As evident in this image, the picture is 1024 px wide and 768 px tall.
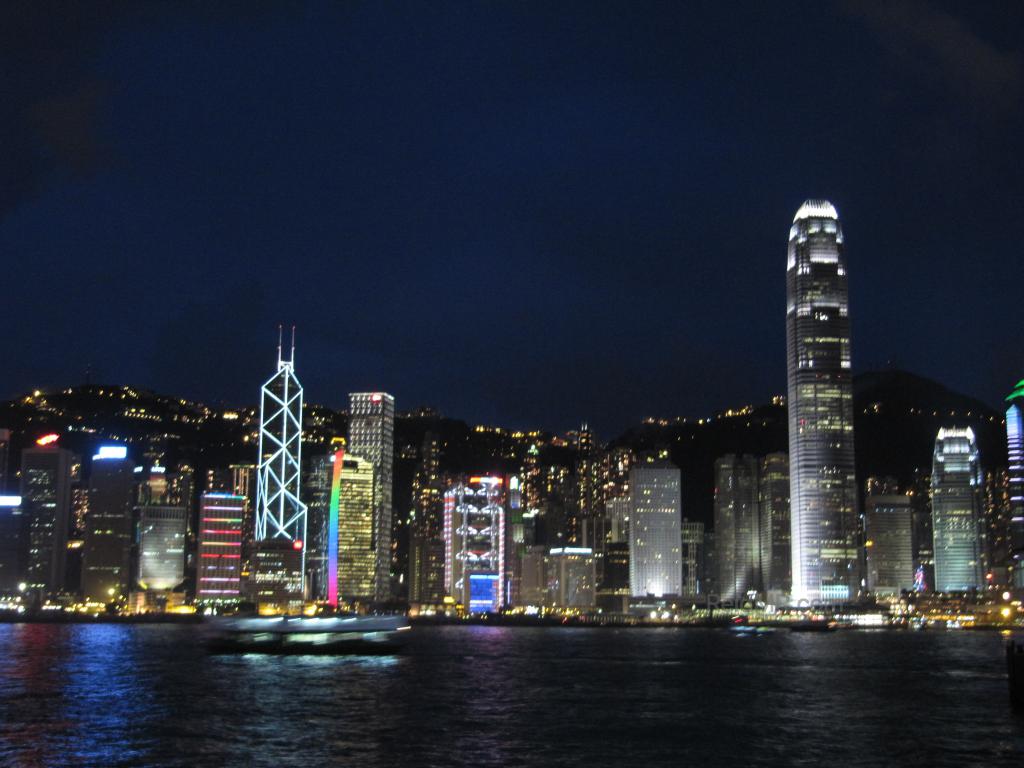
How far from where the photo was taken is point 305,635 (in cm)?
13425

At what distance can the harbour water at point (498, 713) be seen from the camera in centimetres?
4778

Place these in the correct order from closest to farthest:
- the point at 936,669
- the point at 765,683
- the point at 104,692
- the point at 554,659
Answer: the point at 104,692
the point at 765,683
the point at 936,669
the point at 554,659

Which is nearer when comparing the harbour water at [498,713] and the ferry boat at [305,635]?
the harbour water at [498,713]

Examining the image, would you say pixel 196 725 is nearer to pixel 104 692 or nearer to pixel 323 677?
pixel 104 692

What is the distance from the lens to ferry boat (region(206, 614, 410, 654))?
418 feet

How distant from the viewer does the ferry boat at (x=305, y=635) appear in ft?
418

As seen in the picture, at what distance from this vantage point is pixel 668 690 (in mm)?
78812

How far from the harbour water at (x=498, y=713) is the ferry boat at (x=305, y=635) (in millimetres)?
14839

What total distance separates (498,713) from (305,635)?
75.3 metres

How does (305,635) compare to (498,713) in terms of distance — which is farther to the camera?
(305,635)

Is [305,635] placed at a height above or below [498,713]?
below

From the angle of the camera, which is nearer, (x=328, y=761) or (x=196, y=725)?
(x=328, y=761)

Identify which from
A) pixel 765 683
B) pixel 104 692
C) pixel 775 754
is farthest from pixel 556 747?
pixel 765 683

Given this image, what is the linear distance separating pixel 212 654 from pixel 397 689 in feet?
172
